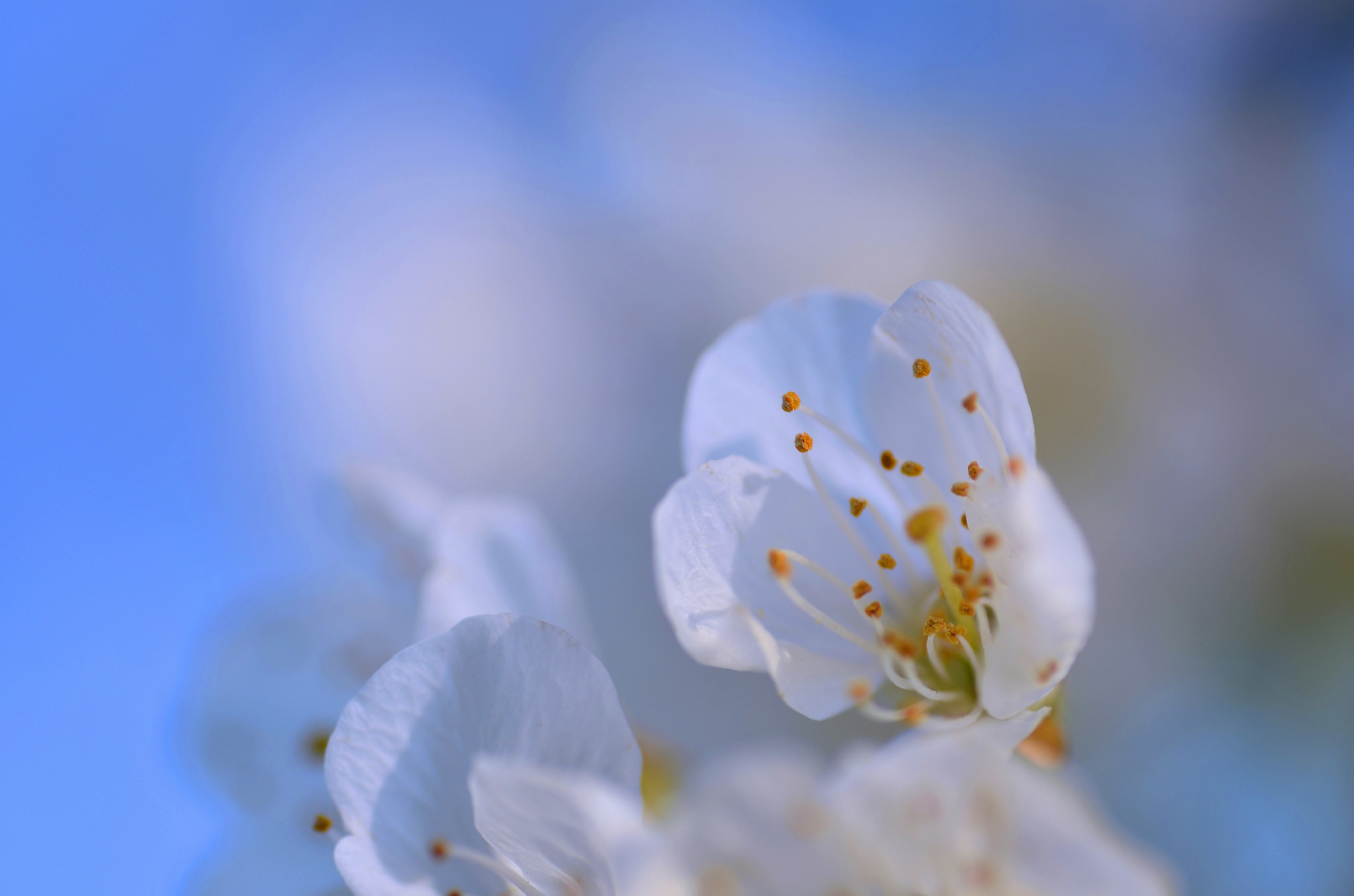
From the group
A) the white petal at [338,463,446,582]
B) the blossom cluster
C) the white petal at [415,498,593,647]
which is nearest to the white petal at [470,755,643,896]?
the blossom cluster

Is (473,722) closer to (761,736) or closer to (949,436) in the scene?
(949,436)

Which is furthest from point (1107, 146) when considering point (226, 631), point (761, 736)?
point (226, 631)

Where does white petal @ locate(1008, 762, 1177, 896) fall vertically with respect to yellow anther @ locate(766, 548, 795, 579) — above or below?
below

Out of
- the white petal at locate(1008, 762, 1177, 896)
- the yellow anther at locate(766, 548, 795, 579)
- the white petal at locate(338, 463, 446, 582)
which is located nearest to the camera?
the white petal at locate(1008, 762, 1177, 896)

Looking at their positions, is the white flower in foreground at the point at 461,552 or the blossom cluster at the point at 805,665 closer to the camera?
the blossom cluster at the point at 805,665

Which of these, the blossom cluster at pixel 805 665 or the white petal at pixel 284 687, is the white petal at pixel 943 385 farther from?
the white petal at pixel 284 687

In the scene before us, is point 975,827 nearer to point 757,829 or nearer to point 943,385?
point 757,829

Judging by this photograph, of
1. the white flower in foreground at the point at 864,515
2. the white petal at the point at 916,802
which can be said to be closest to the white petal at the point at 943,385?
the white flower in foreground at the point at 864,515

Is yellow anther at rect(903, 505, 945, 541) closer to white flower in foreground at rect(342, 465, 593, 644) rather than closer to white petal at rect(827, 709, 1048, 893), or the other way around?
white petal at rect(827, 709, 1048, 893)
